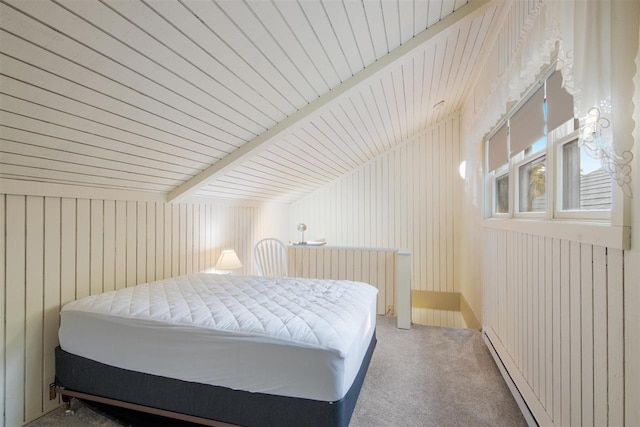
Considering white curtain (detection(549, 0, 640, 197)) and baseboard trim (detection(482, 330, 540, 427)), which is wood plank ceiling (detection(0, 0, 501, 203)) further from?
baseboard trim (detection(482, 330, 540, 427))

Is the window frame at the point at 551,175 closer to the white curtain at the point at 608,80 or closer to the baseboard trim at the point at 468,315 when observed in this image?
the white curtain at the point at 608,80

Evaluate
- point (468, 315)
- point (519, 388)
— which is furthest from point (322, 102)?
point (468, 315)

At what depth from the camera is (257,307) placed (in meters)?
1.81

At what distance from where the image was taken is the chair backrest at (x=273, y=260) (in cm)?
374

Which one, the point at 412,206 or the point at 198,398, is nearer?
the point at 198,398

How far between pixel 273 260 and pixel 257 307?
2.04 meters

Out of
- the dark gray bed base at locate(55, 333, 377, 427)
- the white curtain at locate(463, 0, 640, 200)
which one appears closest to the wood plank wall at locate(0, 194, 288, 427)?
the dark gray bed base at locate(55, 333, 377, 427)

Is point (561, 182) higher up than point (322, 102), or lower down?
lower down

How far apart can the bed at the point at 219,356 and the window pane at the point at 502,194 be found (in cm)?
164

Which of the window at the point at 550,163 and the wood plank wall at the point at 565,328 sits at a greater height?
the window at the point at 550,163

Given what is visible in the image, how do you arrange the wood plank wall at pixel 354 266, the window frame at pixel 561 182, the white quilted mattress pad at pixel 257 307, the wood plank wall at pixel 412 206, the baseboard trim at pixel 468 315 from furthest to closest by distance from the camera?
1. the wood plank wall at pixel 412 206
2. the wood plank wall at pixel 354 266
3. the baseboard trim at pixel 468 315
4. the white quilted mattress pad at pixel 257 307
5. the window frame at pixel 561 182

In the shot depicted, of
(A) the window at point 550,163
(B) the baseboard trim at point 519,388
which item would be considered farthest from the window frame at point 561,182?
(B) the baseboard trim at point 519,388

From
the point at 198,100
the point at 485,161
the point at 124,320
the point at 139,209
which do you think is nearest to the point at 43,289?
the point at 124,320

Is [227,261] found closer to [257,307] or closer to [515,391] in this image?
[257,307]
